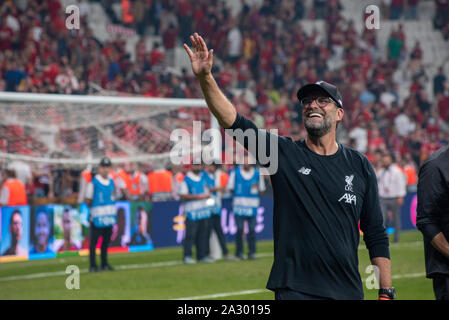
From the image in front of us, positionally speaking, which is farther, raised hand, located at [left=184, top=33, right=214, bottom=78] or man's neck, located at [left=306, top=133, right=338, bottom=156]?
man's neck, located at [left=306, top=133, right=338, bottom=156]

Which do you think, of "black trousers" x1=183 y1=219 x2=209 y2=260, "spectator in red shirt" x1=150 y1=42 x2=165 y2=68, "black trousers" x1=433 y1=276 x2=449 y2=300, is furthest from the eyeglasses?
"spectator in red shirt" x1=150 y1=42 x2=165 y2=68

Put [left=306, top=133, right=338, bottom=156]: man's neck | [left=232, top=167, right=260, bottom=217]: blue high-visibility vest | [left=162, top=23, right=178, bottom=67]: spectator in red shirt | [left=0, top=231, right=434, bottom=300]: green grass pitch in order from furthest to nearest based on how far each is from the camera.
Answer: [left=162, top=23, right=178, bottom=67]: spectator in red shirt < [left=232, top=167, right=260, bottom=217]: blue high-visibility vest < [left=0, top=231, right=434, bottom=300]: green grass pitch < [left=306, top=133, right=338, bottom=156]: man's neck

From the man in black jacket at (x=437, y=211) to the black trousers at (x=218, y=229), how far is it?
10923 mm

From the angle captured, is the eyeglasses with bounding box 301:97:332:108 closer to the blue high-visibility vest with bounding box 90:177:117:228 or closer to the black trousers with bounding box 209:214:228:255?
the blue high-visibility vest with bounding box 90:177:117:228

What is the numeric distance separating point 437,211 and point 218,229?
435 inches

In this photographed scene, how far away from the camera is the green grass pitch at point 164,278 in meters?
11.9

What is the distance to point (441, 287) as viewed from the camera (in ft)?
17.6

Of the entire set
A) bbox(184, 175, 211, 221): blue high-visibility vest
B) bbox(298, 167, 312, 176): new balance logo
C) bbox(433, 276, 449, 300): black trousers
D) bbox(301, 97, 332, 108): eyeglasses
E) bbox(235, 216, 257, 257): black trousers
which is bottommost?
bbox(235, 216, 257, 257): black trousers

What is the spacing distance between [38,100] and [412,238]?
10368mm

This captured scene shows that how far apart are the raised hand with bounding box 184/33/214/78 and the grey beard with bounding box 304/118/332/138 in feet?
2.65

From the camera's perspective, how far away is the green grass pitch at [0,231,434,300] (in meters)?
11.9

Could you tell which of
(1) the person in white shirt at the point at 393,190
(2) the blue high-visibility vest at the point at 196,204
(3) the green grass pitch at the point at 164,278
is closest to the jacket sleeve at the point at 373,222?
(3) the green grass pitch at the point at 164,278
